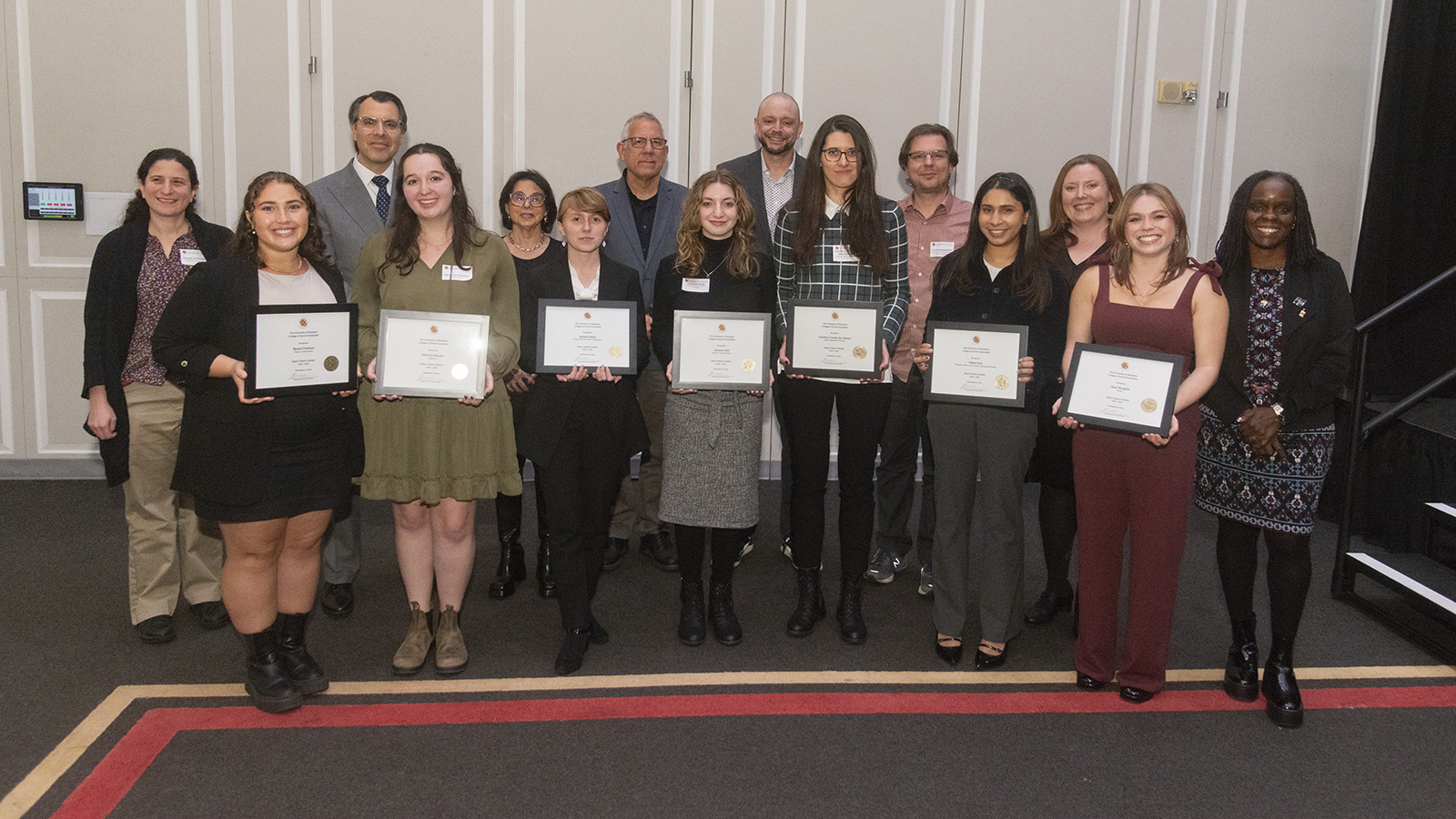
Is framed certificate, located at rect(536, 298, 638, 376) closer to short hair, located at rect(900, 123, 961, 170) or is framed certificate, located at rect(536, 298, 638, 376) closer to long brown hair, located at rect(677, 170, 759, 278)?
long brown hair, located at rect(677, 170, 759, 278)

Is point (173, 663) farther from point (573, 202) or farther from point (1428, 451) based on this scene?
point (1428, 451)

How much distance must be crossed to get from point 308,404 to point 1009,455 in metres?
2.12

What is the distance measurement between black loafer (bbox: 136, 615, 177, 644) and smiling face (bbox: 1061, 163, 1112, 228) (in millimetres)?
3525

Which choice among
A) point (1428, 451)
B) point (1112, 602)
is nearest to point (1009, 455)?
point (1112, 602)

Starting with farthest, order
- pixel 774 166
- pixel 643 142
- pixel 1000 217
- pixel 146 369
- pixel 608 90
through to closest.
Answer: pixel 608 90 < pixel 774 166 < pixel 643 142 < pixel 146 369 < pixel 1000 217

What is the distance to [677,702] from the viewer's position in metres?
2.96

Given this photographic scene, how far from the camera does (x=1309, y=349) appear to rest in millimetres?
2830

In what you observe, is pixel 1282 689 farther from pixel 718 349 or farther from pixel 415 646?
pixel 415 646

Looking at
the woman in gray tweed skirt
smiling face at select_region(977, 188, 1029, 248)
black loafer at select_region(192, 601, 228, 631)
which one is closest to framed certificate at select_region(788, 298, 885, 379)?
the woman in gray tweed skirt

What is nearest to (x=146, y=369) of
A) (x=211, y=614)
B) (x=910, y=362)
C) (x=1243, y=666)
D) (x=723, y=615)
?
(x=211, y=614)

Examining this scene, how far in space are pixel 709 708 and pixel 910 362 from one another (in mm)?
1667

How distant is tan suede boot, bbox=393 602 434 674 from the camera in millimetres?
3131

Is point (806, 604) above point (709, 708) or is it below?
above

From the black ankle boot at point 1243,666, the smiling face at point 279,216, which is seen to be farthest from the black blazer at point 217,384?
the black ankle boot at point 1243,666
